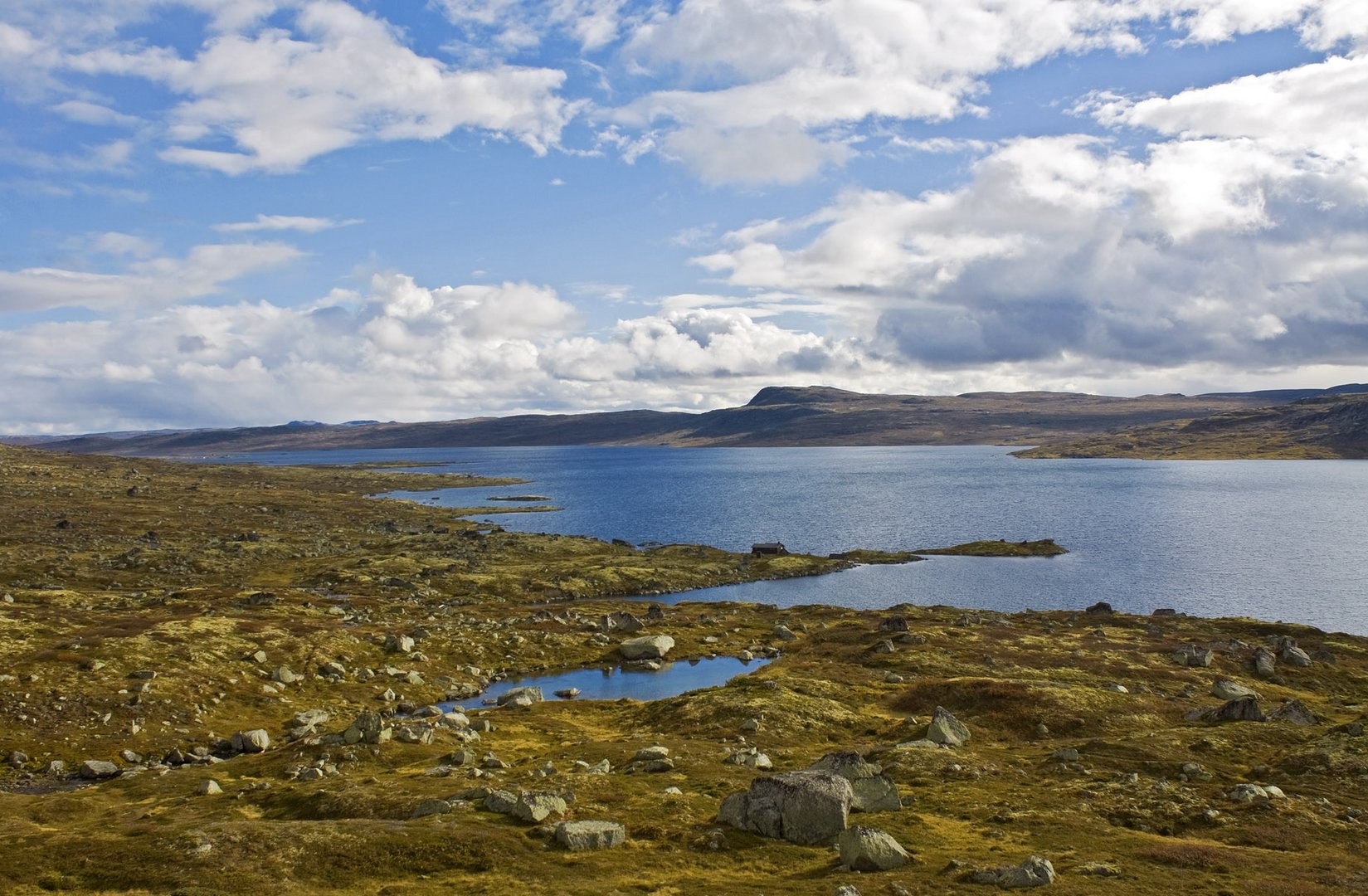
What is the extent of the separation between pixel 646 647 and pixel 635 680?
7570 millimetres

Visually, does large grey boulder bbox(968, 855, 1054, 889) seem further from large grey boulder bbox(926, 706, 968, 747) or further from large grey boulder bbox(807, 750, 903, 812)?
large grey boulder bbox(926, 706, 968, 747)

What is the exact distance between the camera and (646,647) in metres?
90.3

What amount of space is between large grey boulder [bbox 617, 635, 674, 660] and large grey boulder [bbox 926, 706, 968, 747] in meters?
37.6

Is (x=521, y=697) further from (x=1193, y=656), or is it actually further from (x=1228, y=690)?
(x=1193, y=656)

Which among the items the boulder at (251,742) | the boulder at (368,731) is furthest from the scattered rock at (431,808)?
the boulder at (251,742)

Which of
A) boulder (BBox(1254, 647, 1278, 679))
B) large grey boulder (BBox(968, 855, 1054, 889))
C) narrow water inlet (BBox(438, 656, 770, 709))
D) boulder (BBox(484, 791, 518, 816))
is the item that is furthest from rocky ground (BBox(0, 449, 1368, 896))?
narrow water inlet (BBox(438, 656, 770, 709))

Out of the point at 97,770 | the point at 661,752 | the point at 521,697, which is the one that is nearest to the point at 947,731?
the point at 661,752

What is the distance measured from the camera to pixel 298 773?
48.0 meters

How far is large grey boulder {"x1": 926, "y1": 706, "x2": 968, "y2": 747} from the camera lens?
55.4 m

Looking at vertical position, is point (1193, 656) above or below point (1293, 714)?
below

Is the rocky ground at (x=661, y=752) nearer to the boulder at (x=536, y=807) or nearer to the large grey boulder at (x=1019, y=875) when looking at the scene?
the large grey boulder at (x=1019, y=875)

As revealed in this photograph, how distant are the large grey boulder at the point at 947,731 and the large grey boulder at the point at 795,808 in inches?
714

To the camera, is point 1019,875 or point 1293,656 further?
point 1293,656

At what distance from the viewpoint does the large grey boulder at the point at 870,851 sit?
33.8m
